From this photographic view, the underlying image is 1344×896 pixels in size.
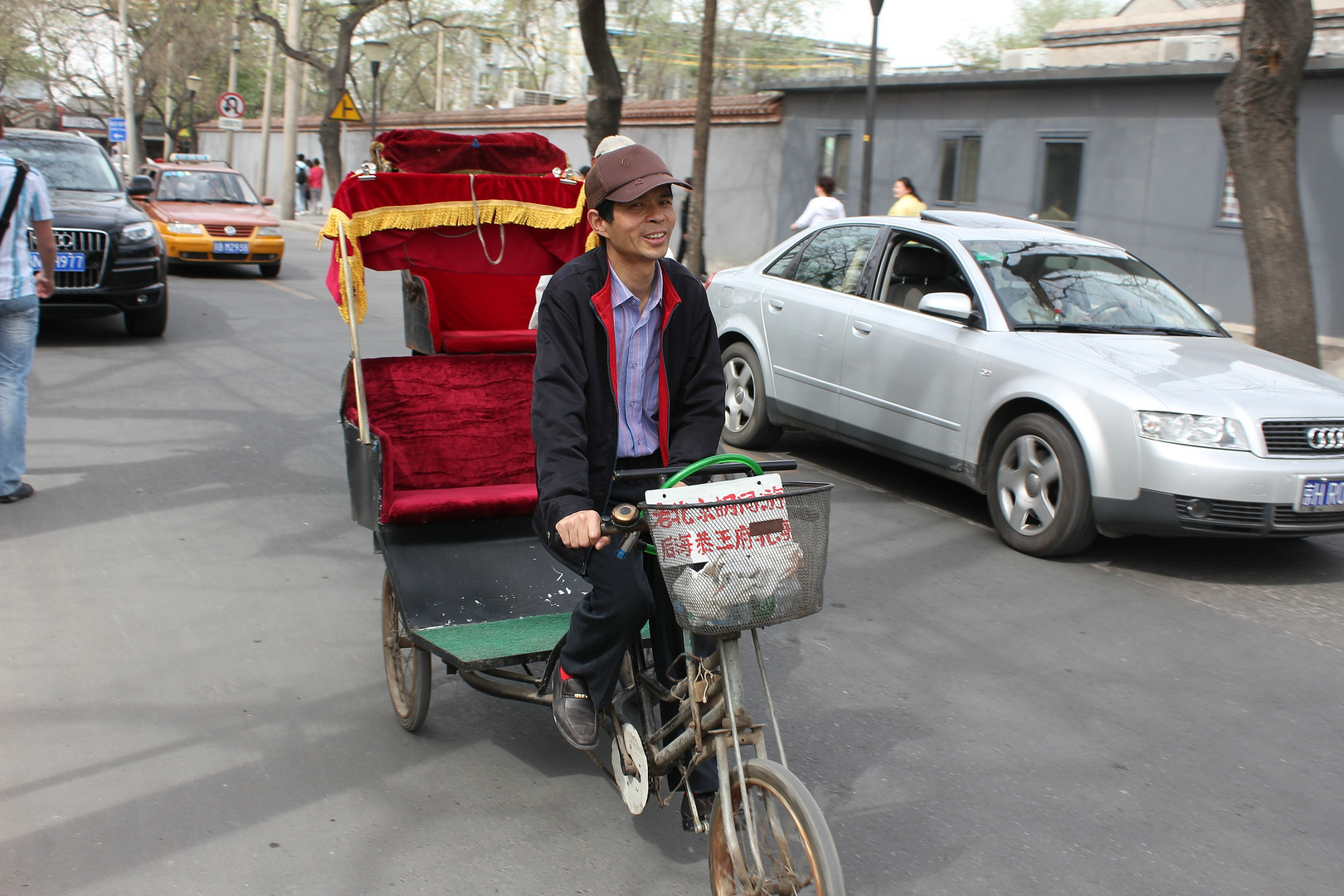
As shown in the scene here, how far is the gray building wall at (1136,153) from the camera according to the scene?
Result: 47.4 ft

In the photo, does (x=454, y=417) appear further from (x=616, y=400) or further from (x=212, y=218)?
(x=212, y=218)

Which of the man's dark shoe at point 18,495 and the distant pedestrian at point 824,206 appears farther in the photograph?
the distant pedestrian at point 824,206

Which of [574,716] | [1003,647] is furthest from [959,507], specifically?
[574,716]

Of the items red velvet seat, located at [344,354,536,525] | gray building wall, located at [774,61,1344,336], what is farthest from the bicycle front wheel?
gray building wall, located at [774,61,1344,336]

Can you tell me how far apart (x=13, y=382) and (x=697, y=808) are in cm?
510

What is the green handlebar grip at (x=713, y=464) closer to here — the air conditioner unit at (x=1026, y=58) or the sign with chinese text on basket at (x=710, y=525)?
the sign with chinese text on basket at (x=710, y=525)

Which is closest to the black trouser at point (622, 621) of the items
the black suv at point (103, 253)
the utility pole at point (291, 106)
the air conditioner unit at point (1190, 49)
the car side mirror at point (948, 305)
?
the car side mirror at point (948, 305)

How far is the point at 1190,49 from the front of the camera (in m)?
17.2

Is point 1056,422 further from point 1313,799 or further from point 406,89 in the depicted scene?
point 406,89

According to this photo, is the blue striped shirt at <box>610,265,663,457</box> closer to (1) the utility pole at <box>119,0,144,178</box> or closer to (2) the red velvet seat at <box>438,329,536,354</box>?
(2) the red velvet seat at <box>438,329,536,354</box>

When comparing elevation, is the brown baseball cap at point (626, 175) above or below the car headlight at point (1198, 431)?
above

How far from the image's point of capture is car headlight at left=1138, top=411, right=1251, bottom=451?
5.54 m

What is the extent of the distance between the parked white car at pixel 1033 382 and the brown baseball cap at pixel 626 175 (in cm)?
359

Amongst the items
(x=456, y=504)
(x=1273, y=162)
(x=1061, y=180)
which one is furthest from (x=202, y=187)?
(x=456, y=504)
